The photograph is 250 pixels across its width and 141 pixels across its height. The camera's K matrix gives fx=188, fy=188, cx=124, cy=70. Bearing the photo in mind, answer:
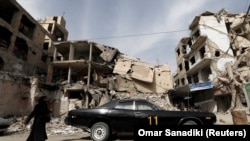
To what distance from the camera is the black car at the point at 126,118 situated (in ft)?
21.2

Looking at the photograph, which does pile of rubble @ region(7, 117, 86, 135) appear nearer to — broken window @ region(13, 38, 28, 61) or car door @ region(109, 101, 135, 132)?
car door @ region(109, 101, 135, 132)

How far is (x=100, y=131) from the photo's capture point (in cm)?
650

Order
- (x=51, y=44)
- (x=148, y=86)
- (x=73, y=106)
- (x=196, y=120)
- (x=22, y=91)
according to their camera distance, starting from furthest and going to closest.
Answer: (x=51, y=44)
(x=148, y=86)
(x=73, y=106)
(x=22, y=91)
(x=196, y=120)

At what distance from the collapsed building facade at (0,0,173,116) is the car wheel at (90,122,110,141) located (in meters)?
12.5

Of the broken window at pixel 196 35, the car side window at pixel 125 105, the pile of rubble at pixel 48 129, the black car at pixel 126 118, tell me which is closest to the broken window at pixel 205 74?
the broken window at pixel 196 35

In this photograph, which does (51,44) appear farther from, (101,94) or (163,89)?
(163,89)

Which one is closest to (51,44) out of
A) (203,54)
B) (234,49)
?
(203,54)

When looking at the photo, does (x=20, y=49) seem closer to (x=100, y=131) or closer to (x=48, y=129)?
(x=48, y=129)

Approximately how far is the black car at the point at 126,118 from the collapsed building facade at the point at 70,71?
12.4 m

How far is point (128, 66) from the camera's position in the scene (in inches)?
922

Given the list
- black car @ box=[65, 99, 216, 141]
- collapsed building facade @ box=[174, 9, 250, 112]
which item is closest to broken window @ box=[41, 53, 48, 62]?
collapsed building facade @ box=[174, 9, 250, 112]

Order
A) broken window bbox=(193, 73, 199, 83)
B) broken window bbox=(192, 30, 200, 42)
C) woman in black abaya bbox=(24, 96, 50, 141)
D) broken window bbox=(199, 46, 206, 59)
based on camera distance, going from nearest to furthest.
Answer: woman in black abaya bbox=(24, 96, 50, 141) < broken window bbox=(199, 46, 206, 59) < broken window bbox=(193, 73, 199, 83) < broken window bbox=(192, 30, 200, 42)

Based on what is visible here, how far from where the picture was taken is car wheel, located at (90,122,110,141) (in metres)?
6.41

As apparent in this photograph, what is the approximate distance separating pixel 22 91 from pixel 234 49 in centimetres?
2403
